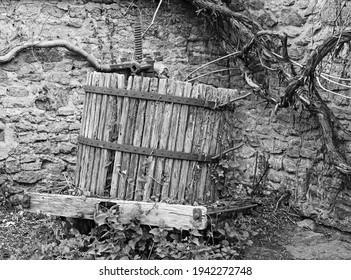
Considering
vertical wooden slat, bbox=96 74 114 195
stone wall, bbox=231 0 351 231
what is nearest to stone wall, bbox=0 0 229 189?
stone wall, bbox=231 0 351 231

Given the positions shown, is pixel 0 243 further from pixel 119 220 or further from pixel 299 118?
pixel 299 118

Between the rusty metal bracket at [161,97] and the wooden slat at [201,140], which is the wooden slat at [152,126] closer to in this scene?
the rusty metal bracket at [161,97]

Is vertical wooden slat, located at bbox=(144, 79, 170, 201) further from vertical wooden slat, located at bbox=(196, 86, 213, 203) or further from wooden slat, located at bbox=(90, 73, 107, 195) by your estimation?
wooden slat, located at bbox=(90, 73, 107, 195)

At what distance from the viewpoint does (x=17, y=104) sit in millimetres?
6238

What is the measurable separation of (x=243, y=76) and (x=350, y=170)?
173cm

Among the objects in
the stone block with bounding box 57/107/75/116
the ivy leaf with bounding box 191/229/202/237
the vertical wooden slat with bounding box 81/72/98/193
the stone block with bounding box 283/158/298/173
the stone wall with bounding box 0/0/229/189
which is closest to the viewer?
the ivy leaf with bounding box 191/229/202/237

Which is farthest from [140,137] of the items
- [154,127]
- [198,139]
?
[198,139]

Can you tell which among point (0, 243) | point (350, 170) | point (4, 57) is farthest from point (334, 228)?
point (4, 57)

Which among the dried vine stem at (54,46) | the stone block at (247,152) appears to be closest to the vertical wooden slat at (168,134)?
the dried vine stem at (54,46)

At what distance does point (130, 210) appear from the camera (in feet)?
14.7

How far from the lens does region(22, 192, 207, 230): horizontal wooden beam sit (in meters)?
4.36

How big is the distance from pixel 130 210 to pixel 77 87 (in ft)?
7.62

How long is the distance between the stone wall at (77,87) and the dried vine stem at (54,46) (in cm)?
7

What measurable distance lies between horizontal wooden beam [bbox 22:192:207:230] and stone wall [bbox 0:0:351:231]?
4.46 feet
